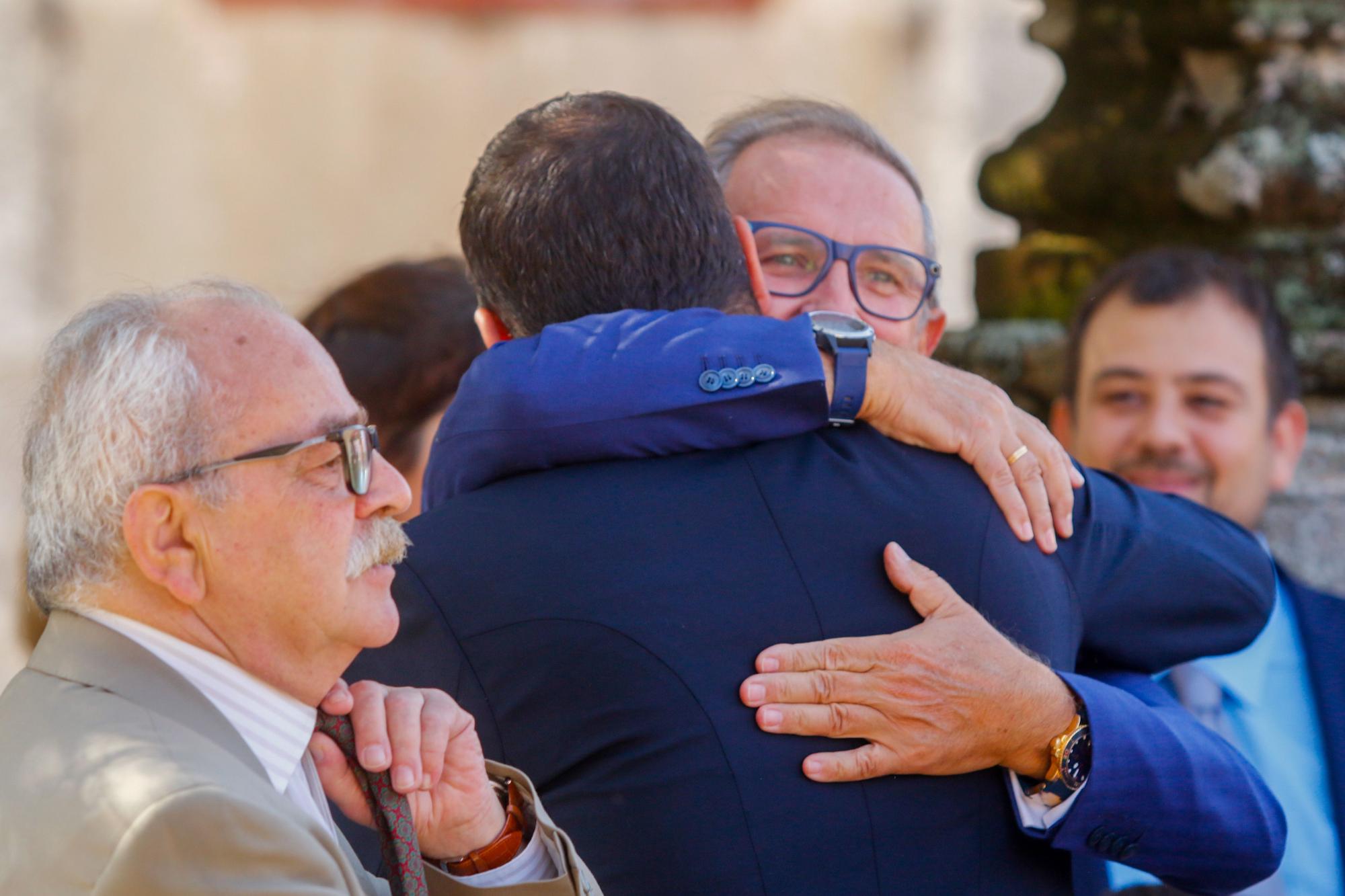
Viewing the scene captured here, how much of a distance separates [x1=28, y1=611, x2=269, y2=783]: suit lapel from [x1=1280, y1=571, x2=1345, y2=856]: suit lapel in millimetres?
2126

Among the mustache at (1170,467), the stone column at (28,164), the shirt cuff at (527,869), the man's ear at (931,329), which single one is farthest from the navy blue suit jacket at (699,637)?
the stone column at (28,164)

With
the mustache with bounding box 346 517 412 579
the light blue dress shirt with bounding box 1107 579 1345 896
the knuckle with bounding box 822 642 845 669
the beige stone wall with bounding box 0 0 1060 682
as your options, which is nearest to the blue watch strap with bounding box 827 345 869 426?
the knuckle with bounding box 822 642 845 669

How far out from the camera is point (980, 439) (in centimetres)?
196

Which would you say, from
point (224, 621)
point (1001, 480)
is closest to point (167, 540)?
point (224, 621)

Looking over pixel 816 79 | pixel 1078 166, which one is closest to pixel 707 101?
pixel 816 79

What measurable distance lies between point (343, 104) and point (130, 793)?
7.74 meters

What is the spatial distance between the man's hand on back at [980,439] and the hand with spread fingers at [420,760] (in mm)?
651

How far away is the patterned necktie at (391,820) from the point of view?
5.38ft

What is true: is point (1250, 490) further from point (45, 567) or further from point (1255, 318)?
point (45, 567)

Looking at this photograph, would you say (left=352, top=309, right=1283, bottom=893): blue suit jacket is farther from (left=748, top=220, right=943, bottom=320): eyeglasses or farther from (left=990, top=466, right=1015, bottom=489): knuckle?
(left=748, top=220, right=943, bottom=320): eyeglasses

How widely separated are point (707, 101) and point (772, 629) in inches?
289

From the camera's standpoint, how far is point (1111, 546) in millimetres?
2053

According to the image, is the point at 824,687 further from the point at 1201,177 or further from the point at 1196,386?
the point at 1201,177

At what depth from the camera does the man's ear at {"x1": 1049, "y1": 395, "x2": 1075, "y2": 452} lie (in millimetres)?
3475
